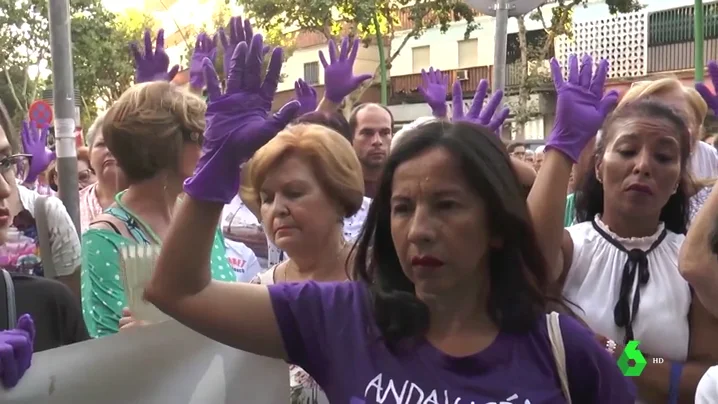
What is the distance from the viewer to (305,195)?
102 inches

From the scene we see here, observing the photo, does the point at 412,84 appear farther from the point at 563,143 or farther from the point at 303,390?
the point at 303,390

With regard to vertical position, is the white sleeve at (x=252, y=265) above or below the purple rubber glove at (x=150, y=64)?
below

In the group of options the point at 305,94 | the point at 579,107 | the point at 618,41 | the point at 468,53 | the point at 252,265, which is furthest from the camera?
the point at 468,53

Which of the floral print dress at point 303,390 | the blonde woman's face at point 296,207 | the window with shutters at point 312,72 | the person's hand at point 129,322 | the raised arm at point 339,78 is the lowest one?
the floral print dress at point 303,390

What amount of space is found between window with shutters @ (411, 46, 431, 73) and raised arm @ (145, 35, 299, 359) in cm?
2979

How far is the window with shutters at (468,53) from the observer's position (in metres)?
29.6

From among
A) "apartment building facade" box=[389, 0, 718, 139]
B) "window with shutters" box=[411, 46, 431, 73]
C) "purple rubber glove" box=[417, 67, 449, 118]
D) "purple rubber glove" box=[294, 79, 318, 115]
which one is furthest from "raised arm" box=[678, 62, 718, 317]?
"window with shutters" box=[411, 46, 431, 73]

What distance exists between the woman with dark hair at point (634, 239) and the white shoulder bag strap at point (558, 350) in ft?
1.69

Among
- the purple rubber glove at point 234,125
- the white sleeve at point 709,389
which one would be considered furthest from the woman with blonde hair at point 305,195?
the white sleeve at point 709,389

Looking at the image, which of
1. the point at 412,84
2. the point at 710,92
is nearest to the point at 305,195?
the point at 710,92

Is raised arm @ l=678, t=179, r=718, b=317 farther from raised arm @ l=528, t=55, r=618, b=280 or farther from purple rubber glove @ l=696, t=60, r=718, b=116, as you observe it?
purple rubber glove @ l=696, t=60, r=718, b=116

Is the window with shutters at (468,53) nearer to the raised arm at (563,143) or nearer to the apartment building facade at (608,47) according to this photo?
the apartment building facade at (608,47)

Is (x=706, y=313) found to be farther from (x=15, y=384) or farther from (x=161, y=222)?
(x=15, y=384)

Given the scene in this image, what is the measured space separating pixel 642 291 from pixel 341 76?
2.43 metres
